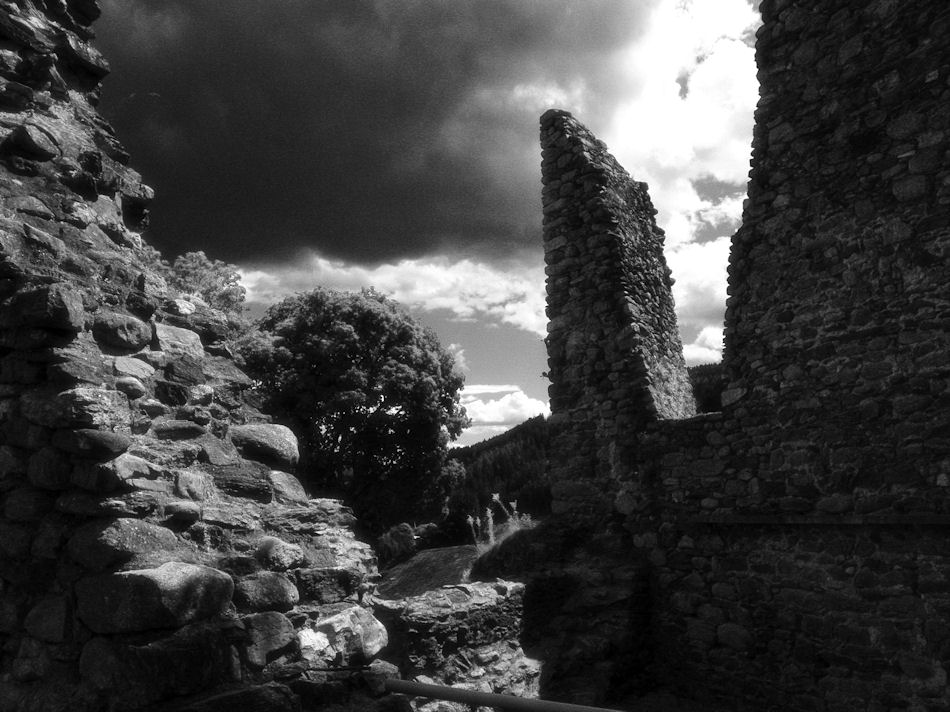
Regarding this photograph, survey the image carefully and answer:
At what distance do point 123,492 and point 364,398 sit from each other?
47.5 ft

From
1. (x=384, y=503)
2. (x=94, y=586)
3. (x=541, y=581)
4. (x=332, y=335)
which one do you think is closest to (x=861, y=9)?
(x=541, y=581)

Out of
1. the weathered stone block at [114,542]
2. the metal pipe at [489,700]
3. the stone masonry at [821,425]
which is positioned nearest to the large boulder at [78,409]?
the weathered stone block at [114,542]

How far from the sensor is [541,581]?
6.48 metres

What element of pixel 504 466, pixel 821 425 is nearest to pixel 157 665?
pixel 821 425

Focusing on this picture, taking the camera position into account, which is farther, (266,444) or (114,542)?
(266,444)

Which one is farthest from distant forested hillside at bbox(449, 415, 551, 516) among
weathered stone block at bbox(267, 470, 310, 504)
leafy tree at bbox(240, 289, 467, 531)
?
weathered stone block at bbox(267, 470, 310, 504)

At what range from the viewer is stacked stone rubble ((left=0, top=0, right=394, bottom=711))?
2.63 meters

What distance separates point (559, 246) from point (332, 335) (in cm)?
1100

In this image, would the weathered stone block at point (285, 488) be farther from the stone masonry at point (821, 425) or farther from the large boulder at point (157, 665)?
the stone masonry at point (821, 425)

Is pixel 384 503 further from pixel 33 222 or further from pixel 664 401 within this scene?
pixel 33 222

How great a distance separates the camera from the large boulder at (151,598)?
101 inches

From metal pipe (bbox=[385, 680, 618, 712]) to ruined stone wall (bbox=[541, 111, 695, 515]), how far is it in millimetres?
4516

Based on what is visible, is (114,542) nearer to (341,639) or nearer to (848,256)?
(341,639)

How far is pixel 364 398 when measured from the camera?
17.3 m
